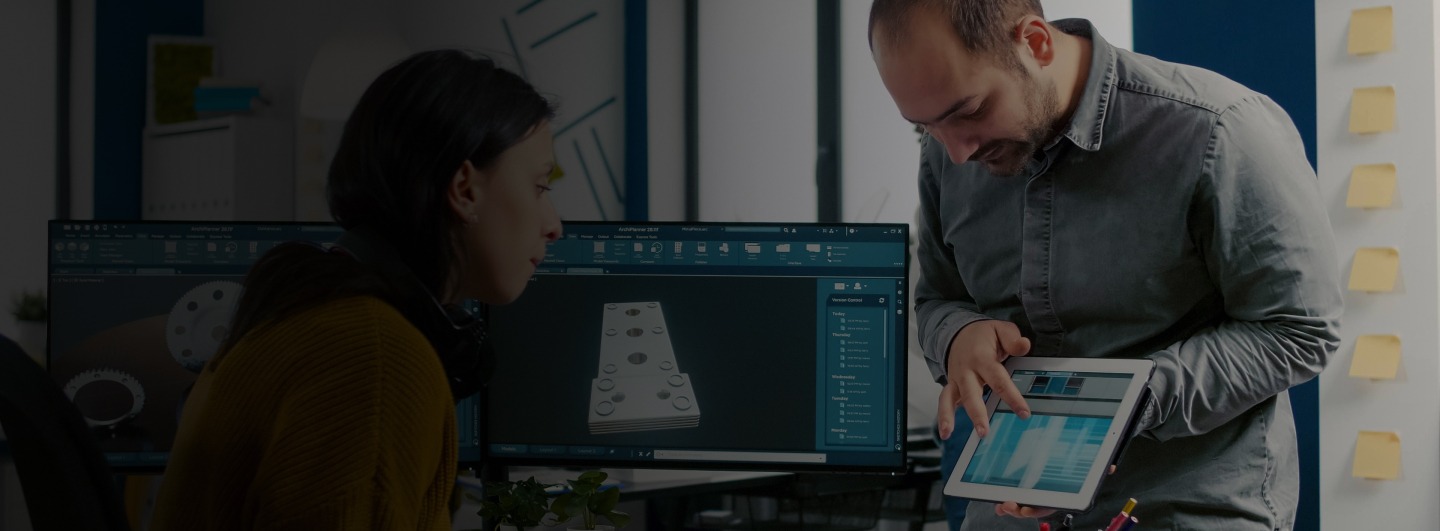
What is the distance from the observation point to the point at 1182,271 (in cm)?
127

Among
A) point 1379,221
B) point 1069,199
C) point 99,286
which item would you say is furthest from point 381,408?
point 1379,221

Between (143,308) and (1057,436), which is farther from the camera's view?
(143,308)

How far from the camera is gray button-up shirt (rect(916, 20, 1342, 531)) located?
1.21 metres

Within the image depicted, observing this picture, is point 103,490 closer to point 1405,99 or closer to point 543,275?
point 543,275

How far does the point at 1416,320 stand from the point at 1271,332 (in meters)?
1.18

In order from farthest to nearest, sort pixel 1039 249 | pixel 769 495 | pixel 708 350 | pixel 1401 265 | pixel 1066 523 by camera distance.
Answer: pixel 769 495 → pixel 1401 265 → pixel 708 350 → pixel 1039 249 → pixel 1066 523

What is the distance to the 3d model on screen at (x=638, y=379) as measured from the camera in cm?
171

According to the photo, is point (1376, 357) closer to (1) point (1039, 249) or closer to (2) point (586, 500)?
(1) point (1039, 249)

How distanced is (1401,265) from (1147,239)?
119 centimetres

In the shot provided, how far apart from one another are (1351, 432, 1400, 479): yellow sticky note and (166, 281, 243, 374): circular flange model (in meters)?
1.90

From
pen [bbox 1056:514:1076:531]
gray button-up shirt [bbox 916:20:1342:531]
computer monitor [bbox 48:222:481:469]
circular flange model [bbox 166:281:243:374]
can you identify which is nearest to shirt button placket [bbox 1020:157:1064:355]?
gray button-up shirt [bbox 916:20:1342:531]

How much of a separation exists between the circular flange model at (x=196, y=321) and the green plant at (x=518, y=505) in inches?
21.1

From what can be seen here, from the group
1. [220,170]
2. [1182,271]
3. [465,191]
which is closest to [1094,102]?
[1182,271]

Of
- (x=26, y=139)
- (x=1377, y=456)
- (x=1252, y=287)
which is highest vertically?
(x=26, y=139)
